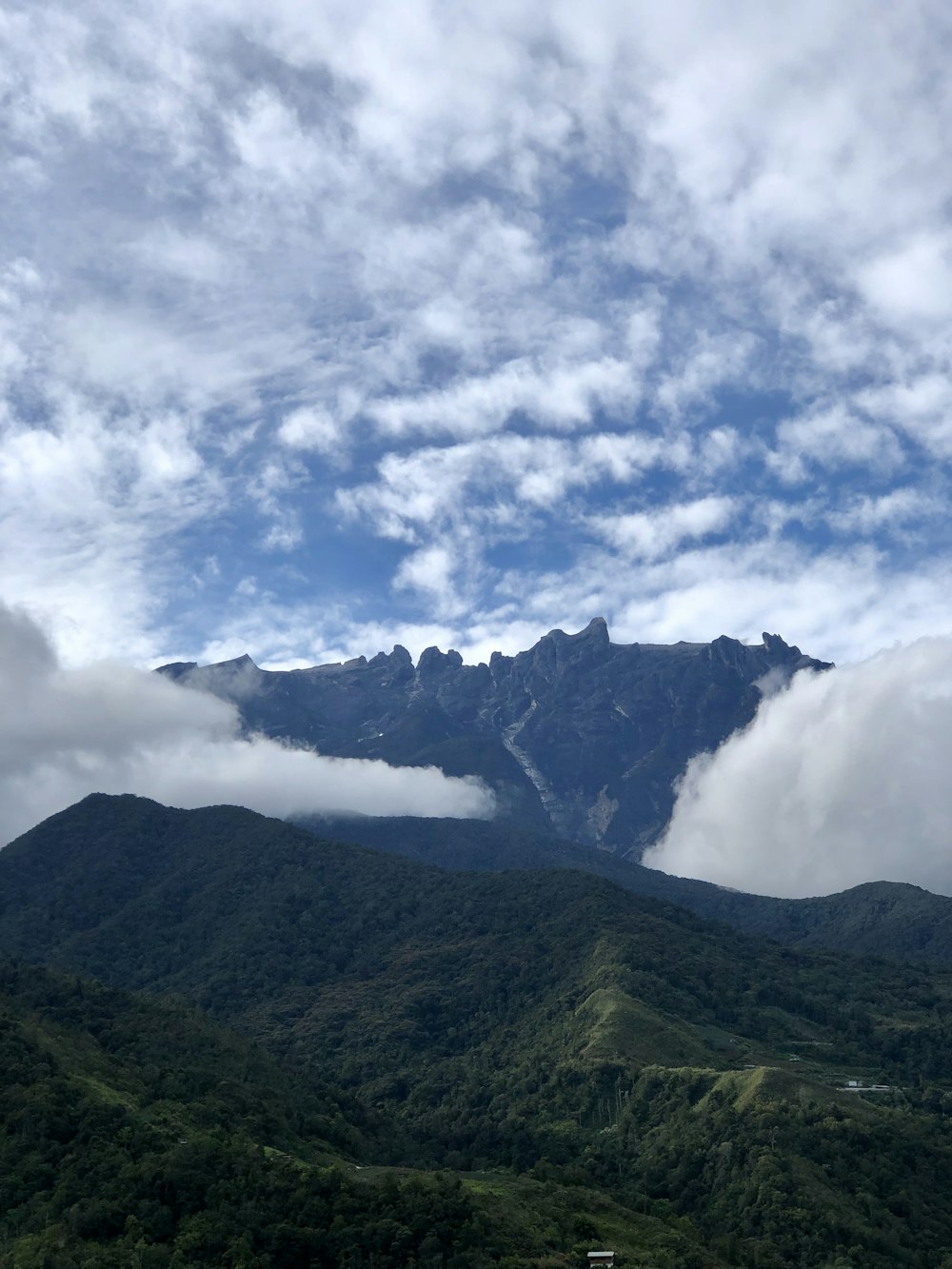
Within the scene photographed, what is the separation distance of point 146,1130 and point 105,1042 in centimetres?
4794

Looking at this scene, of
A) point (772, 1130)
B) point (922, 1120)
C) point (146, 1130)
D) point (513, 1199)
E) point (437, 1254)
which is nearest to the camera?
point (437, 1254)

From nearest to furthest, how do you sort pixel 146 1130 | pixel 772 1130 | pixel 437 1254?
pixel 437 1254 < pixel 146 1130 < pixel 772 1130

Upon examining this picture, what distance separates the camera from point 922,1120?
17738cm

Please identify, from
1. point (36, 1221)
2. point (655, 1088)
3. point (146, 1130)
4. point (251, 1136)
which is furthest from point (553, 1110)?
point (36, 1221)

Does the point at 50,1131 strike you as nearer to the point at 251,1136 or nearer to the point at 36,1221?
the point at 36,1221

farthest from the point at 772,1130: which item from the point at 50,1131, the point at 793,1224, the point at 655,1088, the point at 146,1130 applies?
the point at 50,1131

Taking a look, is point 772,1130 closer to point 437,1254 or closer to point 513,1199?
point 513,1199

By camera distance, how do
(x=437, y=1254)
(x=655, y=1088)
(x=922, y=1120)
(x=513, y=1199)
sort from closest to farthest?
(x=437, y=1254)
(x=513, y=1199)
(x=922, y=1120)
(x=655, y=1088)

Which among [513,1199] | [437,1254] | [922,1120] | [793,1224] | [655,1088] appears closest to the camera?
[437,1254]

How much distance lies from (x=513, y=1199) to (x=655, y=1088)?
66.8 meters

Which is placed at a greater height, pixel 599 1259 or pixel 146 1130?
pixel 146 1130

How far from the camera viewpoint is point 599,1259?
112 meters

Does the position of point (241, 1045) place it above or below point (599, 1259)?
above

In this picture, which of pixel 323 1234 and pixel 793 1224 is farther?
pixel 793 1224
